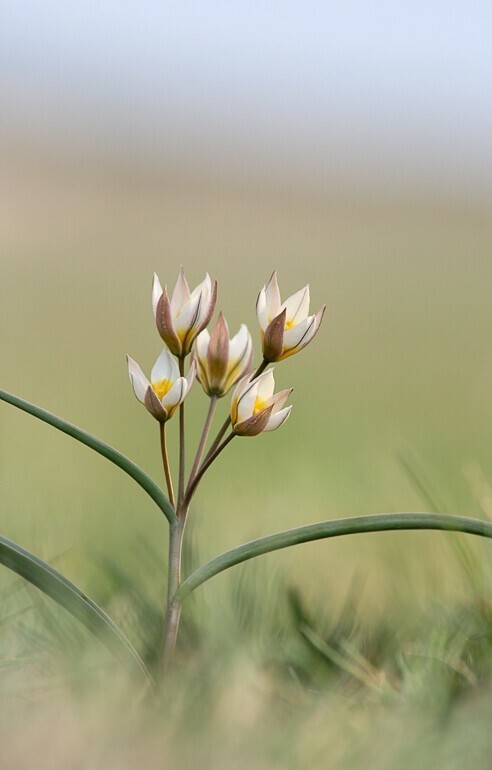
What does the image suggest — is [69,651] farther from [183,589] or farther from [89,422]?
[89,422]

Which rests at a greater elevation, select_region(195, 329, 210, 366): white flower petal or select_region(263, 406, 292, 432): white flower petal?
select_region(195, 329, 210, 366): white flower petal

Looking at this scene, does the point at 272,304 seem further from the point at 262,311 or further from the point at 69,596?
the point at 69,596

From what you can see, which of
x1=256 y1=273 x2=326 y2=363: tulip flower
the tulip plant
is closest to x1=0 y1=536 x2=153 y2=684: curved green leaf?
the tulip plant

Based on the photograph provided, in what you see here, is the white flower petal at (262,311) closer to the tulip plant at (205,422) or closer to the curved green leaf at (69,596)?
the tulip plant at (205,422)

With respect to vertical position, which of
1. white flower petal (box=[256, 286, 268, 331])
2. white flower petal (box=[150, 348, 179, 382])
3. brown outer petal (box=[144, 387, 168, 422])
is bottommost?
brown outer petal (box=[144, 387, 168, 422])

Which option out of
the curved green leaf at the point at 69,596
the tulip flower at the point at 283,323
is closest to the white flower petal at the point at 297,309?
the tulip flower at the point at 283,323

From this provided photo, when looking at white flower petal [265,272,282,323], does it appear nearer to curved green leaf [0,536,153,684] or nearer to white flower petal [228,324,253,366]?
white flower petal [228,324,253,366]
